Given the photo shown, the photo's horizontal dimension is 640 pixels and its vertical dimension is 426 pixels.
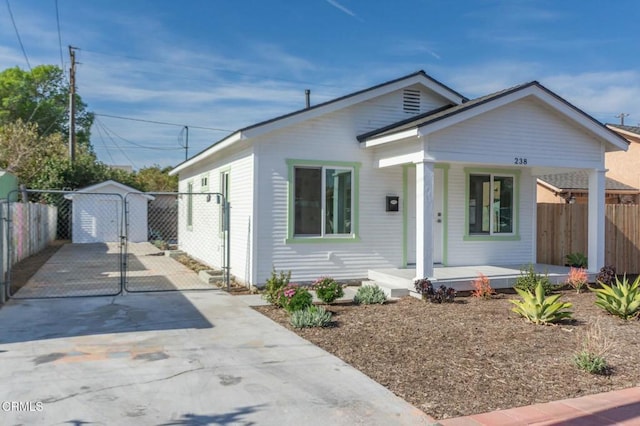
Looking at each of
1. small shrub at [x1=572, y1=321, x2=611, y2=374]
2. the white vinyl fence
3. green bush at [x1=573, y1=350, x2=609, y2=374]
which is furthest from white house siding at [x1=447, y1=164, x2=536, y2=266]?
the white vinyl fence

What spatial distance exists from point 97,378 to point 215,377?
3.65ft

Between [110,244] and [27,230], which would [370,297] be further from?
[110,244]

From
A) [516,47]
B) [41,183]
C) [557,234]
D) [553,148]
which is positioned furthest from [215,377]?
[41,183]

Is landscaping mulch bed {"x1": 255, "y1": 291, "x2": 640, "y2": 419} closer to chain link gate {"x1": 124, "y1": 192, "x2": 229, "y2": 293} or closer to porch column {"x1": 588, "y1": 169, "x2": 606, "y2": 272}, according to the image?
porch column {"x1": 588, "y1": 169, "x2": 606, "y2": 272}

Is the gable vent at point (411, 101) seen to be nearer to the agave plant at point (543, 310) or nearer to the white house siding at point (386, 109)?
the white house siding at point (386, 109)

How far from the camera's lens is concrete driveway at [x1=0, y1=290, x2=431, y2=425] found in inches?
159

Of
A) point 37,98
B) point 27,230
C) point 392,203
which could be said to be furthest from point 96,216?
point 37,98

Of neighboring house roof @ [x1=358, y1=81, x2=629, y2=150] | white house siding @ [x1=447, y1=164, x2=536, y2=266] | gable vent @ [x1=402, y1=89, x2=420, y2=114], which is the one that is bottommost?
white house siding @ [x1=447, y1=164, x2=536, y2=266]

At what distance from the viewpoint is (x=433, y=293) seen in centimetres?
906

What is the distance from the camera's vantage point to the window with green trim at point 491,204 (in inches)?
463

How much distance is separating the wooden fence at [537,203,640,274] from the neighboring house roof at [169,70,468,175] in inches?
157

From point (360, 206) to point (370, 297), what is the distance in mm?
2507

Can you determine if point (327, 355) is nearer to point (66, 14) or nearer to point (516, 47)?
point (66, 14)

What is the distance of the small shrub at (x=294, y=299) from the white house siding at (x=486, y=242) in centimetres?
481
